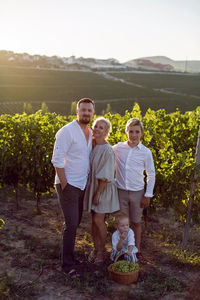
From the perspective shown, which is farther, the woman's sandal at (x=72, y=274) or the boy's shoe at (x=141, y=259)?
the boy's shoe at (x=141, y=259)

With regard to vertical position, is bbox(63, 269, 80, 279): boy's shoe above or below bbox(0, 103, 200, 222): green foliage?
below

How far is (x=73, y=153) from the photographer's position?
12.9 feet

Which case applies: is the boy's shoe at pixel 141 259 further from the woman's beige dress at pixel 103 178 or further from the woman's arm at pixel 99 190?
the woman's arm at pixel 99 190

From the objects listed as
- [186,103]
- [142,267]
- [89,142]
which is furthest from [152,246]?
[186,103]

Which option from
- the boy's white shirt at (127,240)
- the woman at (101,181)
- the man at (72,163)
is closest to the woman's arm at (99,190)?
the woman at (101,181)

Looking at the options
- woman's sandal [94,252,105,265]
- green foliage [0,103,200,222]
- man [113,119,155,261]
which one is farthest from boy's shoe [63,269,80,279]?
green foliage [0,103,200,222]

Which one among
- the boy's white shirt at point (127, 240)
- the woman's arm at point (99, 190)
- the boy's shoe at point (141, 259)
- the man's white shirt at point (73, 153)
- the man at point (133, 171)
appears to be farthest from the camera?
the boy's shoe at point (141, 259)

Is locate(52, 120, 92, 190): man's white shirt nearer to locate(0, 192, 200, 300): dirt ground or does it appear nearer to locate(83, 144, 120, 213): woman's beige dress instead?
locate(83, 144, 120, 213): woman's beige dress

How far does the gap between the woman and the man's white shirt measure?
0.39 ft

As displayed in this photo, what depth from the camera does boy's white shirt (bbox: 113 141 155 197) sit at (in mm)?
4293

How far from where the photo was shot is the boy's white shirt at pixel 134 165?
4.29 m

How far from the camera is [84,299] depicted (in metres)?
→ 3.73

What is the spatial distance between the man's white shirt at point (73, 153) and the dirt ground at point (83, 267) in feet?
4.23

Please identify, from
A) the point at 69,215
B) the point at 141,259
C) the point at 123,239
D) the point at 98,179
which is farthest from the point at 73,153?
the point at 141,259
